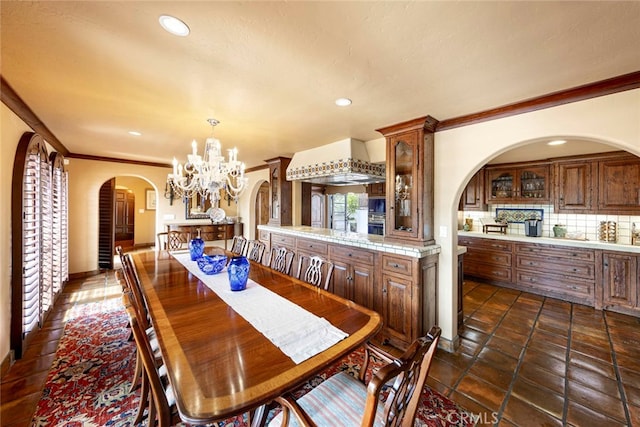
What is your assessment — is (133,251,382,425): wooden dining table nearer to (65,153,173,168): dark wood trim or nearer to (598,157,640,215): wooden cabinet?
(65,153,173,168): dark wood trim

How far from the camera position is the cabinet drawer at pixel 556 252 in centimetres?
362

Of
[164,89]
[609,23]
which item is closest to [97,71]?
[164,89]

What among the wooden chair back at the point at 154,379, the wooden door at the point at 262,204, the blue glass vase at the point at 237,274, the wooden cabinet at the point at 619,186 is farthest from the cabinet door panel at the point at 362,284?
the wooden door at the point at 262,204

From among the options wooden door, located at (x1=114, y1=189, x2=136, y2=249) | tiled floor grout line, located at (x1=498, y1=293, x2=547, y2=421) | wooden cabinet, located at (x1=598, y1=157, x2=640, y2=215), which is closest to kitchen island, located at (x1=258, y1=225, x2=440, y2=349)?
tiled floor grout line, located at (x1=498, y1=293, x2=547, y2=421)

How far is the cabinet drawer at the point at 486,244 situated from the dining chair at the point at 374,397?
4.21m

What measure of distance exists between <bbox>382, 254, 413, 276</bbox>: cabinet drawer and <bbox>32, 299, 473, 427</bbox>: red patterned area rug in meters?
0.92

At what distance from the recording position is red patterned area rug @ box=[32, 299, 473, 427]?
5.58ft

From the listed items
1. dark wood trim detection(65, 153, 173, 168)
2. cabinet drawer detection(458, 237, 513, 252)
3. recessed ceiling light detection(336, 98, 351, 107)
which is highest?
dark wood trim detection(65, 153, 173, 168)

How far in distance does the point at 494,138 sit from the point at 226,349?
2.82 metres

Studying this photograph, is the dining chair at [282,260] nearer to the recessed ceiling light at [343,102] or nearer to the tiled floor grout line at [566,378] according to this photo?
the recessed ceiling light at [343,102]

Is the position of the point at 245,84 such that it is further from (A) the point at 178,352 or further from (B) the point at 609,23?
(B) the point at 609,23

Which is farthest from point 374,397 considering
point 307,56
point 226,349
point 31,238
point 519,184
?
point 519,184

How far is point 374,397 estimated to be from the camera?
2.64 ft

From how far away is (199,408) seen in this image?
849 mm
